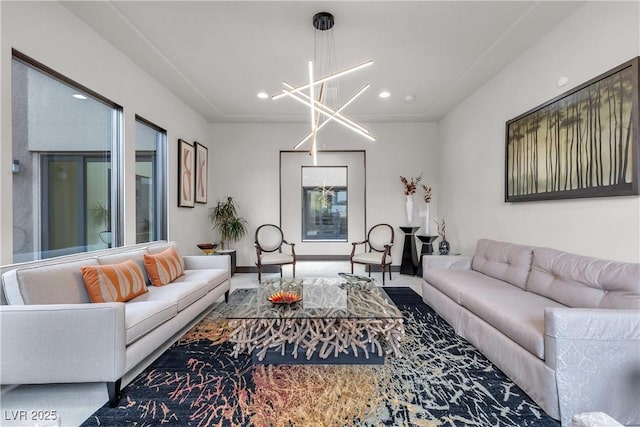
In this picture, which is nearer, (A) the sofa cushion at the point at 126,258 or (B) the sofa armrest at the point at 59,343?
(B) the sofa armrest at the point at 59,343

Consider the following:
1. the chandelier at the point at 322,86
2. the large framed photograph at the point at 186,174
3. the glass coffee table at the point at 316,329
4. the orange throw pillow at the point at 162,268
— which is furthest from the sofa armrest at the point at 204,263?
the chandelier at the point at 322,86

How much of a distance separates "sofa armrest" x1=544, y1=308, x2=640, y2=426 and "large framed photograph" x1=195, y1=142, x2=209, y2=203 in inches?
197

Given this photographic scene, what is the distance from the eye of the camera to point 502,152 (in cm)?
368

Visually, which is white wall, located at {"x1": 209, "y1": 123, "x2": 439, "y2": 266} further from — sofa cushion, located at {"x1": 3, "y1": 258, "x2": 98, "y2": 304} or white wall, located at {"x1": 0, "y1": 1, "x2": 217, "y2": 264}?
sofa cushion, located at {"x1": 3, "y1": 258, "x2": 98, "y2": 304}

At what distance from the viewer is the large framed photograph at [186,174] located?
4.48m

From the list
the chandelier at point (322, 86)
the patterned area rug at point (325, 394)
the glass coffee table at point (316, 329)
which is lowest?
the patterned area rug at point (325, 394)

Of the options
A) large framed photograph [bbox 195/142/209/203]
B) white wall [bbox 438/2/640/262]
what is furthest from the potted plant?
white wall [bbox 438/2/640/262]

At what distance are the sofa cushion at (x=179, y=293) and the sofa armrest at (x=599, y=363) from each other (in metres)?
2.84

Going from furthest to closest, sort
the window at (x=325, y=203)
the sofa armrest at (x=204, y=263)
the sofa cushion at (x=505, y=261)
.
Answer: the window at (x=325, y=203) → the sofa armrest at (x=204, y=263) → the sofa cushion at (x=505, y=261)

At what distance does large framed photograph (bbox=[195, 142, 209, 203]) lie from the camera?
5082mm

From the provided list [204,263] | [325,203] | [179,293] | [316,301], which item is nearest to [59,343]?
[179,293]

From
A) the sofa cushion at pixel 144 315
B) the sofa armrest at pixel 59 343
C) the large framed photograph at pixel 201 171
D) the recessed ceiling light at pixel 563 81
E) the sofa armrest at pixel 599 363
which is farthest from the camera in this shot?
the large framed photograph at pixel 201 171

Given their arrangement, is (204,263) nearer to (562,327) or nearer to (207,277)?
(207,277)

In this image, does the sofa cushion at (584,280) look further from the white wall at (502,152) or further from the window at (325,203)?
the window at (325,203)
